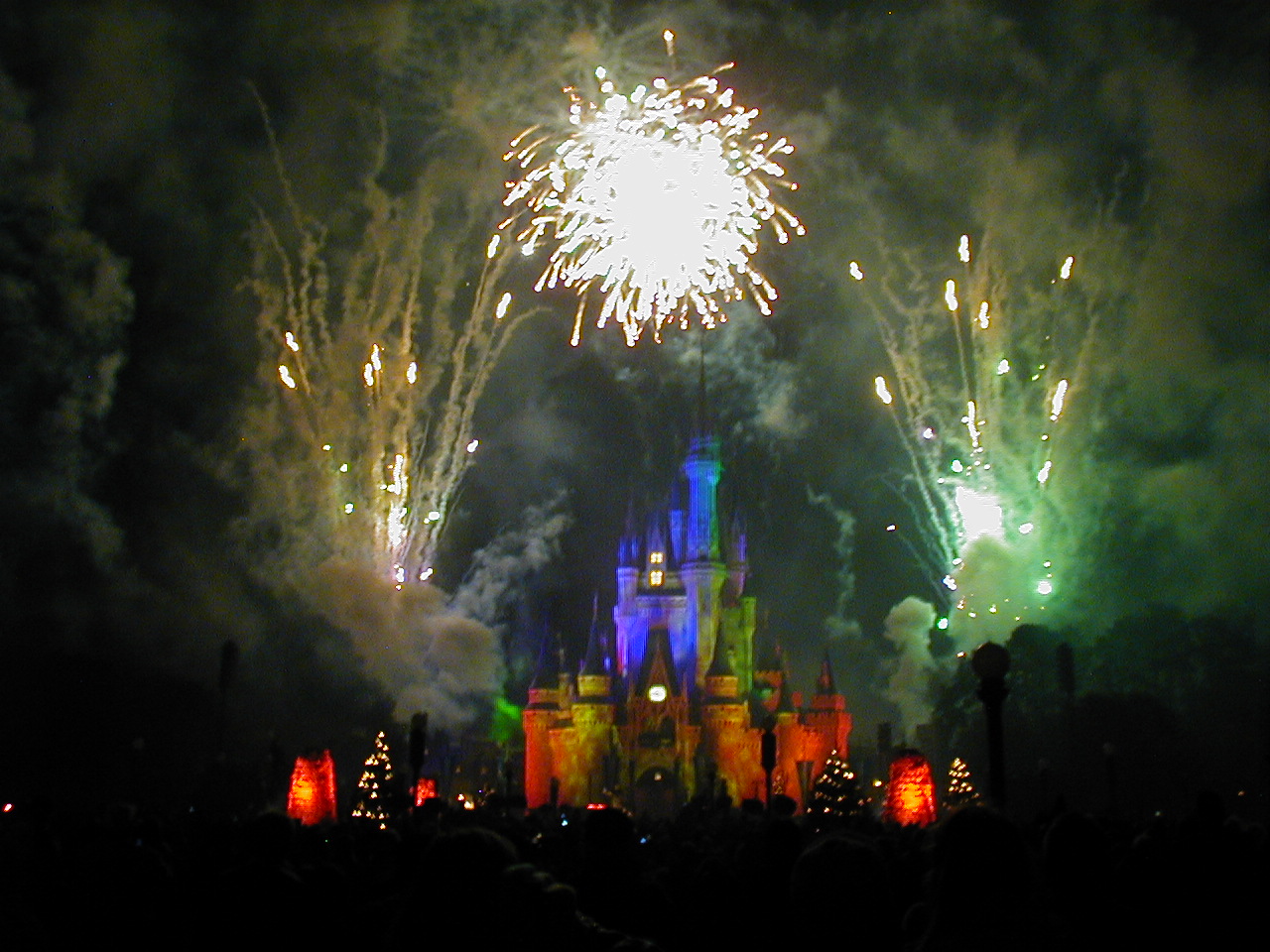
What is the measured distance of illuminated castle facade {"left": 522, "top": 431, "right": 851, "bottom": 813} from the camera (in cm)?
8244

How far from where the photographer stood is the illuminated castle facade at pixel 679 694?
270 feet

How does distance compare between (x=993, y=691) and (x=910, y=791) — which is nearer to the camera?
(x=993, y=691)

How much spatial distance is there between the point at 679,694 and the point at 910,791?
49.3 meters

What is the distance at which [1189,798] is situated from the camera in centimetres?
4597

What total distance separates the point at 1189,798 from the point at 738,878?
43.9m

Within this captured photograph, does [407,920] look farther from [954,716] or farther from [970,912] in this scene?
[954,716]

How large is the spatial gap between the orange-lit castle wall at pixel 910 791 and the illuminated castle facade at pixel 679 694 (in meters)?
41.7

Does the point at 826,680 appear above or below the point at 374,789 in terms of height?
A: above

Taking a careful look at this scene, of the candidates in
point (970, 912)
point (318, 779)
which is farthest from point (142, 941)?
point (318, 779)

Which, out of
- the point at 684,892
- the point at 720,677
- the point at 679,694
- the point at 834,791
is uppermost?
the point at 720,677

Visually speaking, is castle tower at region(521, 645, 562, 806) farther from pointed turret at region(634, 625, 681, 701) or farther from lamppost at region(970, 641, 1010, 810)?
lamppost at region(970, 641, 1010, 810)

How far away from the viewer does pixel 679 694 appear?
84.8 m

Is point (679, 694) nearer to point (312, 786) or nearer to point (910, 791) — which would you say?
point (910, 791)

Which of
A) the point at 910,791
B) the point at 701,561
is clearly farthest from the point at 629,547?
the point at 910,791
